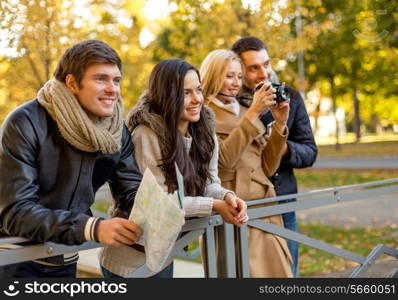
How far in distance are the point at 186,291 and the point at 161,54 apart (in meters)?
17.2

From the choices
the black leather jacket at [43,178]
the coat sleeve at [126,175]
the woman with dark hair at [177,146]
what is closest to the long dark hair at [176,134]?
the woman with dark hair at [177,146]

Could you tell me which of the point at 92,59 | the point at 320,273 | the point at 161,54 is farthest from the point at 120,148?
the point at 161,54

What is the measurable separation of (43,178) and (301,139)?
1.73 metres

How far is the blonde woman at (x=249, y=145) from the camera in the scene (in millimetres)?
2715

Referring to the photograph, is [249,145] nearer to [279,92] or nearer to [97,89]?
[279,92]

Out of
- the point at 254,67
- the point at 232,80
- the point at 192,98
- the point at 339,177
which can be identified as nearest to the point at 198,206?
the point at 192,98

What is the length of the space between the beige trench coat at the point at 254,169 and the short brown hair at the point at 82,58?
2.97 feet

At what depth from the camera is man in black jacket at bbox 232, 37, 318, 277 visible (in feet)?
10.0

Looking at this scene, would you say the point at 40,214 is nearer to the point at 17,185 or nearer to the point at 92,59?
the point at 17,185

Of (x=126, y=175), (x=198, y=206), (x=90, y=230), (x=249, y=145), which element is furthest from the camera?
(x=249, y=145)

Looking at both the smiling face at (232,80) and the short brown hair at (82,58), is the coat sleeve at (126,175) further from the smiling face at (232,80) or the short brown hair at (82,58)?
the smiling face at (232,80)

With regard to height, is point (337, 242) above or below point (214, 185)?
below

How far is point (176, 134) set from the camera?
235cm

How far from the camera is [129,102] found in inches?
508
